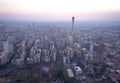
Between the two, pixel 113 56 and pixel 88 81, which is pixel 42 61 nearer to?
pixel 88 81

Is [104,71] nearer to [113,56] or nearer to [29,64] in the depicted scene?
[113,56]

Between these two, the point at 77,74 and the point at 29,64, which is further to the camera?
the point at 29,64

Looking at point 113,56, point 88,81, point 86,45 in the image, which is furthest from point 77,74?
point 86,45

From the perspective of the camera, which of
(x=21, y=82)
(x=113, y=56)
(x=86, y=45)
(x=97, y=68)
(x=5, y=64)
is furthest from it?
(x=86, y=45)

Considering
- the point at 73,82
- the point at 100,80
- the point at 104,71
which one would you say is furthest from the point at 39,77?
the point at 104,71

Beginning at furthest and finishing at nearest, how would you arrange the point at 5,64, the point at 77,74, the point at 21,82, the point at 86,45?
1. the point at 86,45
2. the point at 5,64
3. the point at 77,74
4. the point at 21,82

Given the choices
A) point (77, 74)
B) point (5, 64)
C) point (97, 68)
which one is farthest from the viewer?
point (5, 64)

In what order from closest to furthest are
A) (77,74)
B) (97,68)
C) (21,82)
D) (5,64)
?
1. (21,82)
2. (77,74)
3. (97,68)
4. (5,64)

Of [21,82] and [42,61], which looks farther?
[42,61]
